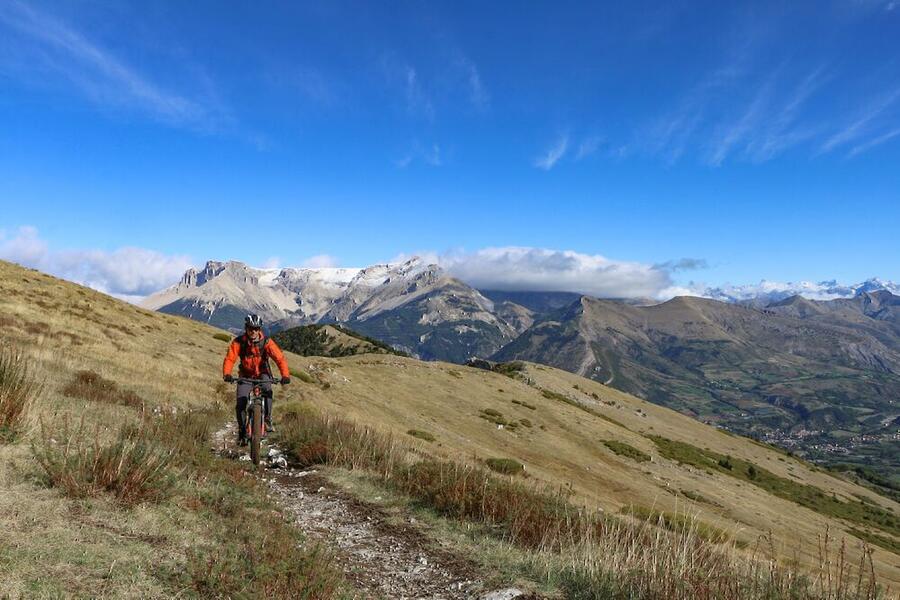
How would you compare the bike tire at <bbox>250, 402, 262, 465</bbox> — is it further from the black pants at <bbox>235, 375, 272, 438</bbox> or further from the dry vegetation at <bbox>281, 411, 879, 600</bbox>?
the dry vegetation at <bbox>281, 411, 879, 600</bbox>

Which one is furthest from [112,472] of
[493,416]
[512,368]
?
[512,368]

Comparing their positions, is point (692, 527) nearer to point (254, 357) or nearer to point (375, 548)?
point (375, 548)

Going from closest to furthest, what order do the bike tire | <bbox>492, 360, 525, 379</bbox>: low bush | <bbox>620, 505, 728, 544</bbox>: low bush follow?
1. <bbox>620, 505, 728, 544</bbox>: low bush
2. the bike tire
3. <bbox>492, 360, 525, 379</bbox>: low bush

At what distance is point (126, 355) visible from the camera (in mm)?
29703

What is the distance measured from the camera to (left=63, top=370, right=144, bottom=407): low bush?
17000mm

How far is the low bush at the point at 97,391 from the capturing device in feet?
55.8

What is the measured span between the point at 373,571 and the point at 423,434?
2508 cm

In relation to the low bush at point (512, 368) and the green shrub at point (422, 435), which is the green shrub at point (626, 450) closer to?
the green shrub at point (422, 435)

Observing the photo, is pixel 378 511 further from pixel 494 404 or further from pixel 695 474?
pixel 695 474

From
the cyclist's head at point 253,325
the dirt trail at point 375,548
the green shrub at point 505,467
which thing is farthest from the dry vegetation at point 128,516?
the green shrub at point 505,467

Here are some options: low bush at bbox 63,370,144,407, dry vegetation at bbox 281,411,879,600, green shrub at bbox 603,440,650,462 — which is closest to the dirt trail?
dry vegetation at bbox 281,411,879,600

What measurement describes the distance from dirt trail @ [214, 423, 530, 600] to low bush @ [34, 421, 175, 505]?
2786 mm

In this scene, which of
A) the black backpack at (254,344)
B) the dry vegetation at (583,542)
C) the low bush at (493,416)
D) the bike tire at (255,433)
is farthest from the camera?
the low bush at (493,416)

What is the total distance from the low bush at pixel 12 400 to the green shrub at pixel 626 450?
5038 cm
